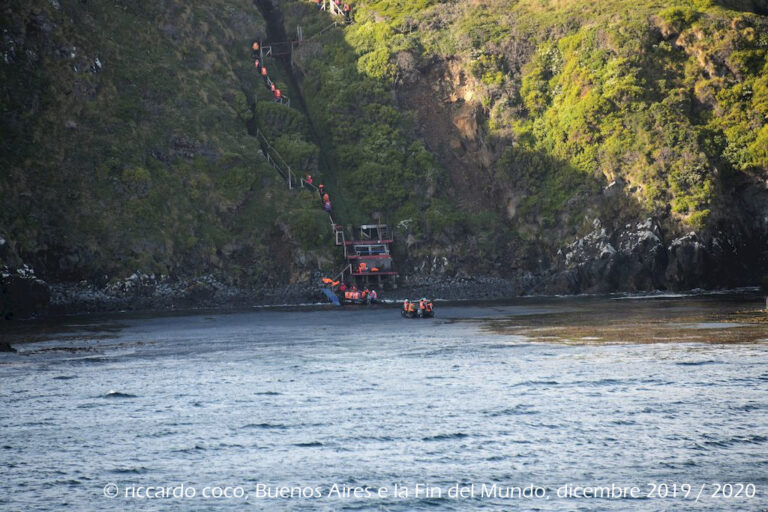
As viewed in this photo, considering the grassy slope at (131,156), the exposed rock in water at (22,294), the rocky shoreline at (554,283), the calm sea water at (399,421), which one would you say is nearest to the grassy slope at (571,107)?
the rocky shoreline at (554,283)

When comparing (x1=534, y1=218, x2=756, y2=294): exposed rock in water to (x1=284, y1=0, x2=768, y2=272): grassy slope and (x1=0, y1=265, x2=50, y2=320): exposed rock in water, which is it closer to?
(x1=284, y1=0, x2=768, y2=272): grassy slope

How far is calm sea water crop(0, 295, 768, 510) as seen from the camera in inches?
1019

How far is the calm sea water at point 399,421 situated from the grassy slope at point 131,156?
37.2 metres

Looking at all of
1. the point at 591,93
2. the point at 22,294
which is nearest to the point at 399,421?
the point at 22,294

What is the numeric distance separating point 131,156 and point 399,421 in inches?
3271

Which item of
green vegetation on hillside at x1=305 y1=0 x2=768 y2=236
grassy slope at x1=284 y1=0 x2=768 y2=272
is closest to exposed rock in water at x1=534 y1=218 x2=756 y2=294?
grassy slope at x1=284 y1=0 x2=768 y2=272

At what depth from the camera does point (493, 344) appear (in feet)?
189

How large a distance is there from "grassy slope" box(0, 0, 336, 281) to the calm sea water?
37.2 m

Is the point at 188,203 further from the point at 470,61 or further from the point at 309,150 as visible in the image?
the point at 470,61

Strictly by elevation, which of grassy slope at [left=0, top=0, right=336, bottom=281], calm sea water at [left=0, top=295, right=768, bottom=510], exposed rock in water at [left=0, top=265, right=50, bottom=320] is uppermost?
grassy slope at [left=0, top=0, right=336, bottom=281]

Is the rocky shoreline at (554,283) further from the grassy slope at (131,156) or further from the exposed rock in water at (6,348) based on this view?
the exposed rock in water at (6,348)

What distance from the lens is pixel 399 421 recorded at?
3491cm

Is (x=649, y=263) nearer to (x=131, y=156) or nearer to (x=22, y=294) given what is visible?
(x=131, y=156)

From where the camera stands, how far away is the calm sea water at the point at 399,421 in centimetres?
2589
